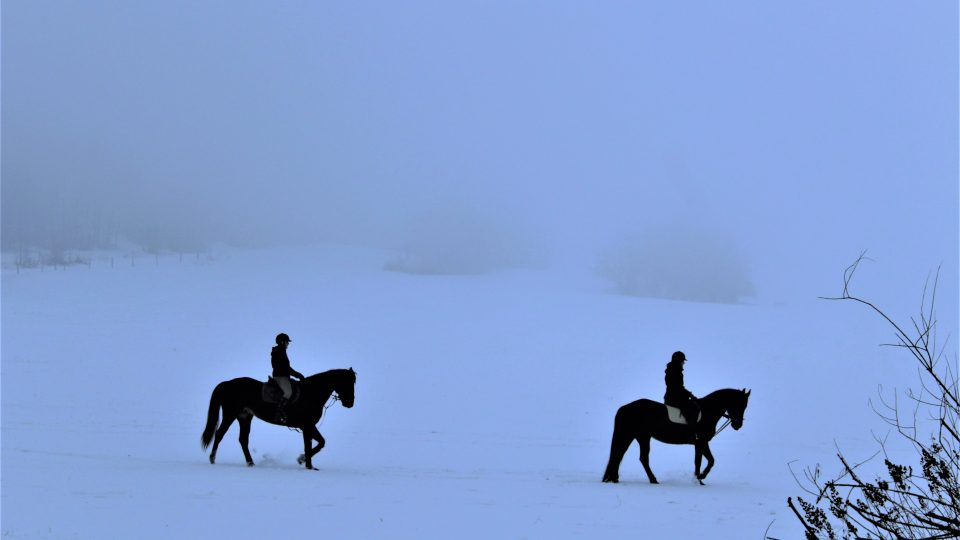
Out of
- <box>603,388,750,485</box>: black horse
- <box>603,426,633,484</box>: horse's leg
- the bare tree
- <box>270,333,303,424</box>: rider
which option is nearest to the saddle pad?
<box>603,388,750,485</box>: black horse

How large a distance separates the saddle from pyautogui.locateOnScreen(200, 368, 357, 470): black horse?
0.05 metres

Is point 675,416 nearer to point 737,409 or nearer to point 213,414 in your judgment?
point 737,409

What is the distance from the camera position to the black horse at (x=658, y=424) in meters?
11.7

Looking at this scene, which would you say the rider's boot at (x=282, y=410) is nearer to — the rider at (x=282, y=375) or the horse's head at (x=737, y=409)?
the rider at (x=282, y=375)

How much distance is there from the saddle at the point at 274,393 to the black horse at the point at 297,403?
1.9 inches

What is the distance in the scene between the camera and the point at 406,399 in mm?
23609

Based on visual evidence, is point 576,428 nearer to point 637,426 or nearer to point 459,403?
point 459,403

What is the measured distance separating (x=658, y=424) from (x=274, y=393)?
5.45 metres

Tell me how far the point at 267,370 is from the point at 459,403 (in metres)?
7.18

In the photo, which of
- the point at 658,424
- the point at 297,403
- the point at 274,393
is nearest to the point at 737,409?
the point at 658,424

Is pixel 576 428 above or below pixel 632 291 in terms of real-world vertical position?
below

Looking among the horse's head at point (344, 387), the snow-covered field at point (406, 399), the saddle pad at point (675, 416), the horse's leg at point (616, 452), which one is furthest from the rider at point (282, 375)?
the saddle pad at point (675, 416)

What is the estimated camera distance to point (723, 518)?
30.8ft

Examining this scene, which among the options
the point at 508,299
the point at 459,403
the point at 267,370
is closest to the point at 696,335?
the point at 508,299
